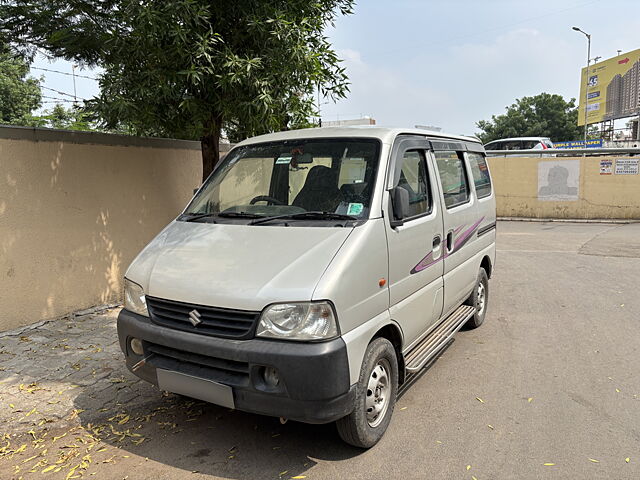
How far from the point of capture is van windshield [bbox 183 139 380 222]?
3.59 metres

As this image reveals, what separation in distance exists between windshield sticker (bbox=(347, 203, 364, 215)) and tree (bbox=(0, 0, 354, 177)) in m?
2.41

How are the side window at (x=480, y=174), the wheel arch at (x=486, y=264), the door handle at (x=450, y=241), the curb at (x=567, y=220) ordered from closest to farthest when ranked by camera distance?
the door handle at (x=450, y=241)
the side window at (x=480, y=174)
the wheel arch at (x=486, y=264)
the curb at (x=567, y=220)

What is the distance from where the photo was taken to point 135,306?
11.1 feet

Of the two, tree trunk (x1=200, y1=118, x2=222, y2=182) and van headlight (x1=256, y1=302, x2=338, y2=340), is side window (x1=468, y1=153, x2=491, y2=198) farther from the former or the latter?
van headlight (x1=256, y1=302, x2=338, y2=340)

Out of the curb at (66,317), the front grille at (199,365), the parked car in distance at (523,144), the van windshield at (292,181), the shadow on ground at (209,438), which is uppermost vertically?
the parked car in distance at (523,144)

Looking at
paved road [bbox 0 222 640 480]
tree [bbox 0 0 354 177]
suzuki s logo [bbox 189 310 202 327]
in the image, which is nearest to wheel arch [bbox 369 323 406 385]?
paved road [bbox 0 222 640 480]

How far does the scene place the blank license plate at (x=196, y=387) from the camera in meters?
2.89

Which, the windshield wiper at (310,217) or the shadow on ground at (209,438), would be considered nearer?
the shadow on ground at (209,438)

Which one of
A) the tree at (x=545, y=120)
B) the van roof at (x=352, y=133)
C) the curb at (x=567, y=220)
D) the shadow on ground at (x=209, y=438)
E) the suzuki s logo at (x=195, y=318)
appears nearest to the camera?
the suzuki s logo at (x=195, y=318)

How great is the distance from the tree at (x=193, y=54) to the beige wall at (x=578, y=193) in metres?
11.6

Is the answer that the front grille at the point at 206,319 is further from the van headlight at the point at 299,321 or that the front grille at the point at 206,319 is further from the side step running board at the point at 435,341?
the side step running board at the point at 435,341

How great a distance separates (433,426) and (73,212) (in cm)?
471

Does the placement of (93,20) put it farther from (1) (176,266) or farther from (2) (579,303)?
(2) (579,303)

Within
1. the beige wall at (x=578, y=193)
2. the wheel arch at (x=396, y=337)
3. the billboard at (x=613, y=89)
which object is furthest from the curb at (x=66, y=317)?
the billboard at (x=613, y=89)
